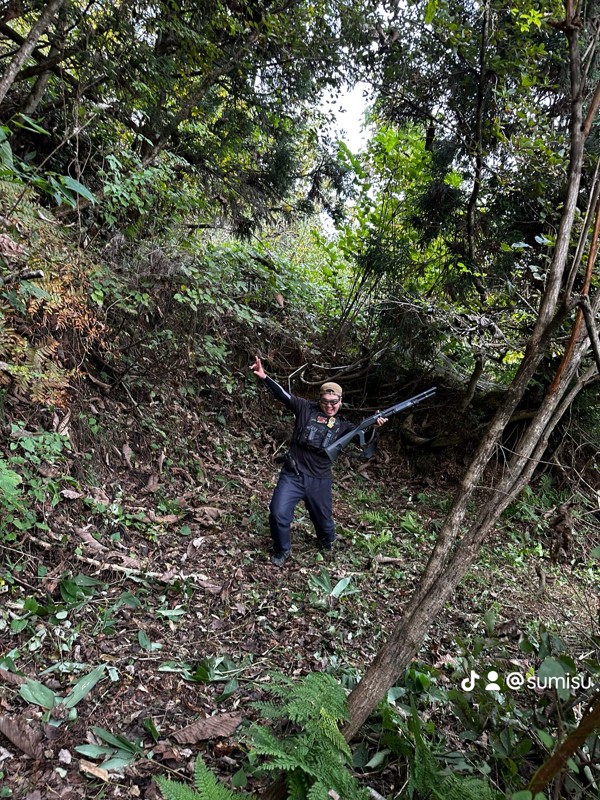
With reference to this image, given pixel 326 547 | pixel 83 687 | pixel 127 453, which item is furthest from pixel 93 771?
pixel 127 453

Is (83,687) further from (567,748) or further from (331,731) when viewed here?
(567,748)

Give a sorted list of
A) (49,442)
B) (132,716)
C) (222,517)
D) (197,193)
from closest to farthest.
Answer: (132,716) → (49,442) → (222,517) → (197,193)

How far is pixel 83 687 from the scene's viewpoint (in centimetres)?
305

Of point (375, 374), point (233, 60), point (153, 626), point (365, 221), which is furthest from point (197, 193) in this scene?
point (153, 626)

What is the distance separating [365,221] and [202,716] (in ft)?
26.1

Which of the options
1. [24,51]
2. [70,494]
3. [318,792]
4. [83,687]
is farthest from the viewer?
[70,494]

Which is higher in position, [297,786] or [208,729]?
[297,786]

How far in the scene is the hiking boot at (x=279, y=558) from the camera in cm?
513

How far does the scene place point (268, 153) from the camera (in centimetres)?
823

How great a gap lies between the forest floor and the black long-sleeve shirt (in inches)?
39.0

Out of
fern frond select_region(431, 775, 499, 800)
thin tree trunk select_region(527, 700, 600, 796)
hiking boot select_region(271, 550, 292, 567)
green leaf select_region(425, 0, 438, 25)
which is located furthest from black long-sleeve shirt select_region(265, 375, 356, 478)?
green leaf select_region(425, 0, 438, 25)

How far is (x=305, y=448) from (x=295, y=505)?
0.69m

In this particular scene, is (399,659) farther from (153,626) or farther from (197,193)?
(197,193)

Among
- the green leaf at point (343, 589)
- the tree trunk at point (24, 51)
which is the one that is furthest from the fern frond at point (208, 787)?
the tree trunk at point (24, 51)
